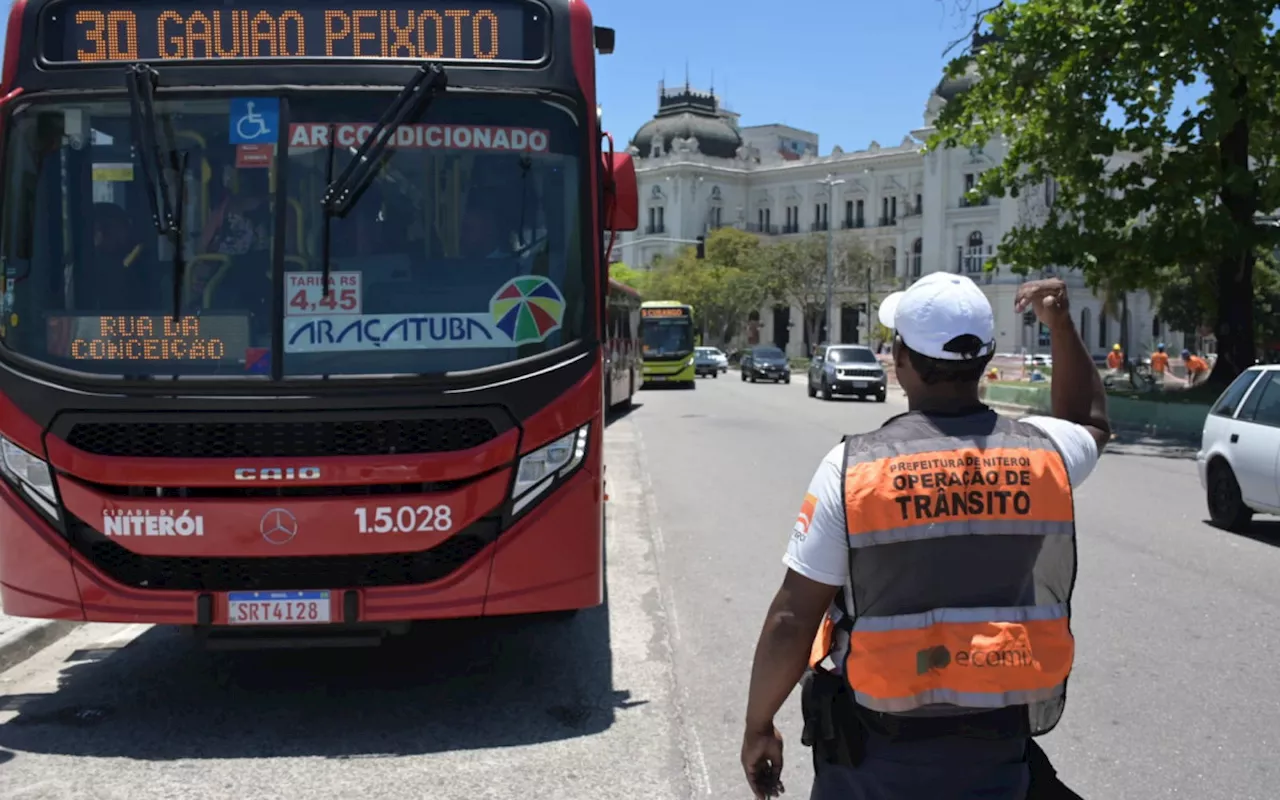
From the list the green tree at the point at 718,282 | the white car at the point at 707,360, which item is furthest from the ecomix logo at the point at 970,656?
the green tree at the point at 718,282

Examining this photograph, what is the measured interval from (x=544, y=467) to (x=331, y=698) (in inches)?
63.8

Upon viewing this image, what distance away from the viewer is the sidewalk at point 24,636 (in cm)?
690

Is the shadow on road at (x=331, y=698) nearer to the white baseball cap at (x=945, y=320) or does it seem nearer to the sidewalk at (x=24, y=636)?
the sidewalk at (x=24, y=636)

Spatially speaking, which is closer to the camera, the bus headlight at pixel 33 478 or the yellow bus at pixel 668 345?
the bus headlight at pixel 33 478

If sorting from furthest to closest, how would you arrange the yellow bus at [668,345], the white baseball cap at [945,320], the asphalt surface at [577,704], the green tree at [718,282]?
the green tree at [718,282]
the yellow bus at [668,345]
the asphalt surface at [577,704]
the white baseball cap at [945,320]

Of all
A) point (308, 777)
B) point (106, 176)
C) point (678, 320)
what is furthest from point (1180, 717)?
point (678, 320)

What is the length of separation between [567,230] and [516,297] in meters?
0.40

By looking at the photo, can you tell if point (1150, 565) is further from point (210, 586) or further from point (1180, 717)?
point (210, 586)

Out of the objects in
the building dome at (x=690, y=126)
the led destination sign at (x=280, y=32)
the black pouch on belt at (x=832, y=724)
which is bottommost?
the black pouch on belt at (x=832, y=724)

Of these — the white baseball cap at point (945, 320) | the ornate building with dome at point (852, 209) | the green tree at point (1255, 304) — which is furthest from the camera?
the ornate building with dome at point (852, 209)

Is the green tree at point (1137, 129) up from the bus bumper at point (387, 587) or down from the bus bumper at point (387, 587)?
up

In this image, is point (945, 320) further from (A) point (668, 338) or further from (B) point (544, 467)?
(A) point (668, 338)

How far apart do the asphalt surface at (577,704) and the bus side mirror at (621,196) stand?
232 centimetres

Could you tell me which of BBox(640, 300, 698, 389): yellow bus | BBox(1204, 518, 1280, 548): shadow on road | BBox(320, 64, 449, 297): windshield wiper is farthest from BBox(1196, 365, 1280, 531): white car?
BBox(640, 300, 698, 389): yellow bus
